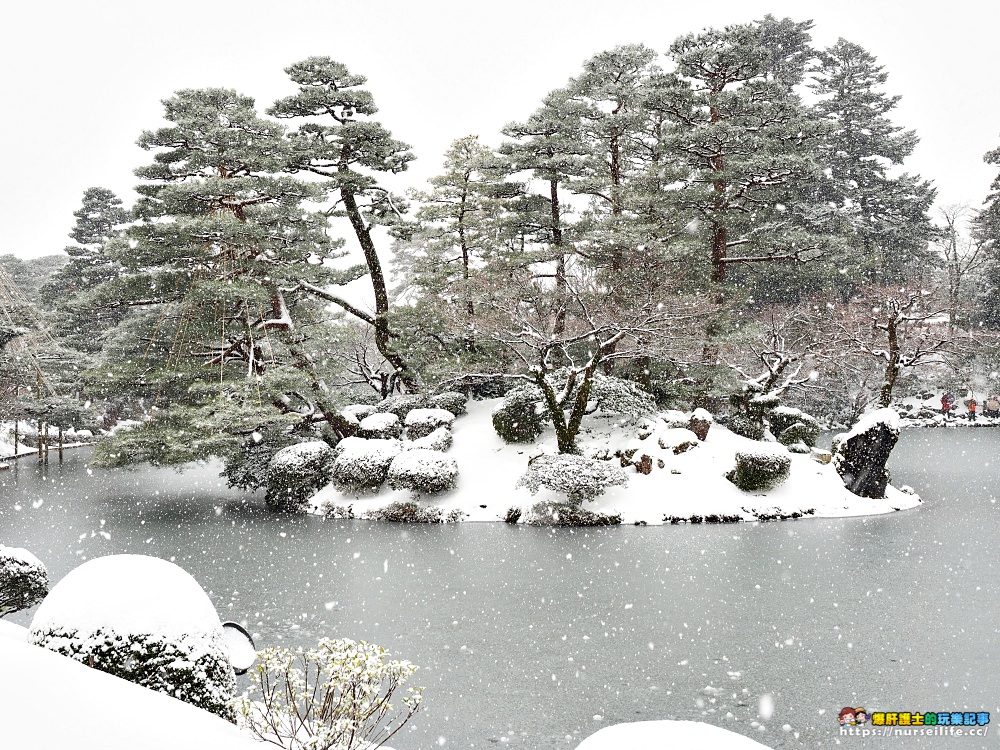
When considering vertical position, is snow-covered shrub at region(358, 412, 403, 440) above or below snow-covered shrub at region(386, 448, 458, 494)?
above

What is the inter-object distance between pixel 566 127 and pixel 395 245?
25.0 meters

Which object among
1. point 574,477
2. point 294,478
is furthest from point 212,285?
point 574,477

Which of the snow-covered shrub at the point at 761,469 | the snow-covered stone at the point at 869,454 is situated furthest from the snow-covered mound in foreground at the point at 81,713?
the snow-covered stone at the point at 869,454

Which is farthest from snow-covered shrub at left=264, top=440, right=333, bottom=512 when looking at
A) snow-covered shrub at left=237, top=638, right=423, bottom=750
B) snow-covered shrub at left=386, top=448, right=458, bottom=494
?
snow-covered shrub at left=237, top=638, right=423, bottom=750

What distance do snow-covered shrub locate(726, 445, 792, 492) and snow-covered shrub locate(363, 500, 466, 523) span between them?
527 centimetres

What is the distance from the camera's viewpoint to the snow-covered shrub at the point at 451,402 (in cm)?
1580

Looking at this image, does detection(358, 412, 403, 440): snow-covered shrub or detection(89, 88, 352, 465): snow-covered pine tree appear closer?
detection(89, 88, 352, 465): snow-covered pine tree

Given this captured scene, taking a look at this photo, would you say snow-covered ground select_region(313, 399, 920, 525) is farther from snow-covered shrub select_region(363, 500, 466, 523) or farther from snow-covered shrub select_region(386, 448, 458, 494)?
snow-covered shrub select_region(386, 448, 458, 494)

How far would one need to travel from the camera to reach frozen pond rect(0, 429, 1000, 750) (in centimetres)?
487

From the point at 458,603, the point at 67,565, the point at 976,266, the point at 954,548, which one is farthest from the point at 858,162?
the point at 67,565

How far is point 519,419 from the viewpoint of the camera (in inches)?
563

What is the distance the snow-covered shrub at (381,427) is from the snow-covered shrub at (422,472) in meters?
1.94

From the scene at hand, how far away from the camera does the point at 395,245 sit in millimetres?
39406

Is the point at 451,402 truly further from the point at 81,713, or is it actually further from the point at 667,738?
the point at 667,738
